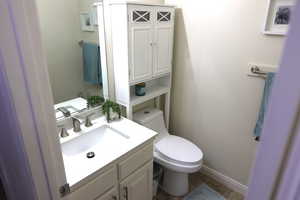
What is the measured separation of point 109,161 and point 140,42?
35.1 inches

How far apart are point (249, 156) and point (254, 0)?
1273mm

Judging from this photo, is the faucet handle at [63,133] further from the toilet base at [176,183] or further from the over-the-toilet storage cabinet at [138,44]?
the toilet base at [176,183]

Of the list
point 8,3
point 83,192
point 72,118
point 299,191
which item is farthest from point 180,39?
point 299,191

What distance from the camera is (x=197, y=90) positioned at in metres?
1.99

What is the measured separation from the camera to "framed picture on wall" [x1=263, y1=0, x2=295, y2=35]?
1366 mm

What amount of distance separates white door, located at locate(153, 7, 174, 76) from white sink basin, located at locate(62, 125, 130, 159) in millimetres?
627

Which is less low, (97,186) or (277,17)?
(277,17)

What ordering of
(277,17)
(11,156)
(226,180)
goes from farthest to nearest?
(226,180) < (277,17) < (11,156)

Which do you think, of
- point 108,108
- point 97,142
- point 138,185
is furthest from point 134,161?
point 108,108

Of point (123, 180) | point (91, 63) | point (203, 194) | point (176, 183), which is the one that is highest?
point (91, 63)

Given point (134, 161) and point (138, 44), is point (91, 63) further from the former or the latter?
point (134, 161)

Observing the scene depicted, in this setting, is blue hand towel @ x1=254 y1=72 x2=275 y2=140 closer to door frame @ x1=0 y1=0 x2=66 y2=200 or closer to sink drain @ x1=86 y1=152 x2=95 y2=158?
sink drain @ x1=86 y1=152 x2=95 y2=158

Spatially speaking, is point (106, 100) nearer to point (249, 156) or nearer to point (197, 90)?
point (197, 90)

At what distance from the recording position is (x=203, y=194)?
2004 mm
